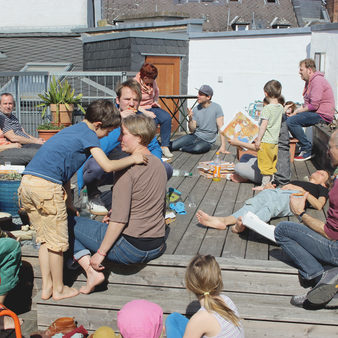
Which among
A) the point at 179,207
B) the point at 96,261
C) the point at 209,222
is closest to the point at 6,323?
the point at 96,261

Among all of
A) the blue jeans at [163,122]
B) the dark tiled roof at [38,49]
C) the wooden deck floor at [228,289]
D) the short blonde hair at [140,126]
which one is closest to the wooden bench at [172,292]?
the wooden deck floor at [228,289]

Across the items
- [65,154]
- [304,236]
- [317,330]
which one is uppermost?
[65,154]

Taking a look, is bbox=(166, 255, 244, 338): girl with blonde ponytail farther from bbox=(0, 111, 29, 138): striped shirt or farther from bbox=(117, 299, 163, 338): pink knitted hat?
bbox=(0, 111, 29, 138): striped shirt

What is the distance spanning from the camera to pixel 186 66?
12.7m

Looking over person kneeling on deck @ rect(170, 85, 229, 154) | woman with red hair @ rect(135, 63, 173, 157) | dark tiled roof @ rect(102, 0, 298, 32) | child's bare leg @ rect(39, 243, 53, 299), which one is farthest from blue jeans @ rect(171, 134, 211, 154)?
dark tiled roof @ rect(102, 0, 298, 32)

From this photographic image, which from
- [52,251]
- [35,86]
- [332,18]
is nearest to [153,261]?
[52,251]

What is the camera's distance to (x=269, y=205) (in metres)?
4.41

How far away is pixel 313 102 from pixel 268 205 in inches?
125

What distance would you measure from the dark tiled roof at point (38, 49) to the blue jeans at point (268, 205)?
1176 cm

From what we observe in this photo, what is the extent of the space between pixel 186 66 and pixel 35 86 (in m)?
4.72

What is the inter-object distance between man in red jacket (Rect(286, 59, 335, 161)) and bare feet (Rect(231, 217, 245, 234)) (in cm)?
336

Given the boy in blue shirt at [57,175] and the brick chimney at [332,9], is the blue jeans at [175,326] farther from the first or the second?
the brick chimney at [332,9]

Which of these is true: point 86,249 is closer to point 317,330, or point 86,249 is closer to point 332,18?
point 317,330

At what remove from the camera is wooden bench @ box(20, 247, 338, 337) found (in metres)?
3.51
